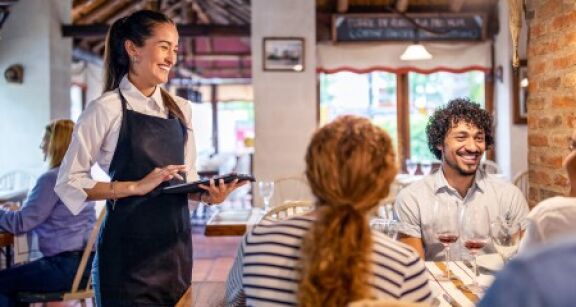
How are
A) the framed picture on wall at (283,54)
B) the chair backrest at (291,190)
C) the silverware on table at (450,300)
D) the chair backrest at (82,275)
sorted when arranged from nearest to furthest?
the silverware on table at (450,300) → the chair backrest at (82,275) → the chair backrest at (291,190) → the framed picture on wall at (283,54)

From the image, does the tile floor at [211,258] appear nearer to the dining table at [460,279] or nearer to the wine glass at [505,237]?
the dining table at [460,279]

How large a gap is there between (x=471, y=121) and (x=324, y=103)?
441 centimetres

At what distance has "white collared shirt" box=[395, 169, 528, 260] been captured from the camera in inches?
95.4

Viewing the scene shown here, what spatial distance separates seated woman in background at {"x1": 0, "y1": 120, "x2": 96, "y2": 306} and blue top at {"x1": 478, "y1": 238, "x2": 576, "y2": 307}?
263 cm

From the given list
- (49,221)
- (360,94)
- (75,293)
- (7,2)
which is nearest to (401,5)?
(360,94)

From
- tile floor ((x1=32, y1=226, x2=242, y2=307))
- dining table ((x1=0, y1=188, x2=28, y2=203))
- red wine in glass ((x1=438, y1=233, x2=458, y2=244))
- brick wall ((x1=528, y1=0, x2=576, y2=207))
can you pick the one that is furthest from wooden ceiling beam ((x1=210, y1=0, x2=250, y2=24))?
red wine in glass ((x1=438, y1=233, x2=458, y2=244))

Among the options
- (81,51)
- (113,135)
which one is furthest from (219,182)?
(81,51)

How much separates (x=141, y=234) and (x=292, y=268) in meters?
0.81

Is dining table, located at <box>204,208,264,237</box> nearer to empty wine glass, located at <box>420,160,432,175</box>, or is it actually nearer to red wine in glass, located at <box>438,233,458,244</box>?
red wine in glass, located at <box>438,233,458,244</box>

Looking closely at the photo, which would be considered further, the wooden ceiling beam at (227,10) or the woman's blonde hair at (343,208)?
the wooden ceiling beam at (227,10)

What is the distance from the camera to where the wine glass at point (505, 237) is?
69.9 inches

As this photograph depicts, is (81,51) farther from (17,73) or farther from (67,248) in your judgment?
(67,248)

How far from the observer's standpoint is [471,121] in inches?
101

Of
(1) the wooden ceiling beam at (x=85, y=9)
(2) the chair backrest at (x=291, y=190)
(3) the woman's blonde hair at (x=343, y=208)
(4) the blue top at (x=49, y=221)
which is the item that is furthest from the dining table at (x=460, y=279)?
(1) the wooden ceiling beam at (x=85, y=9)
